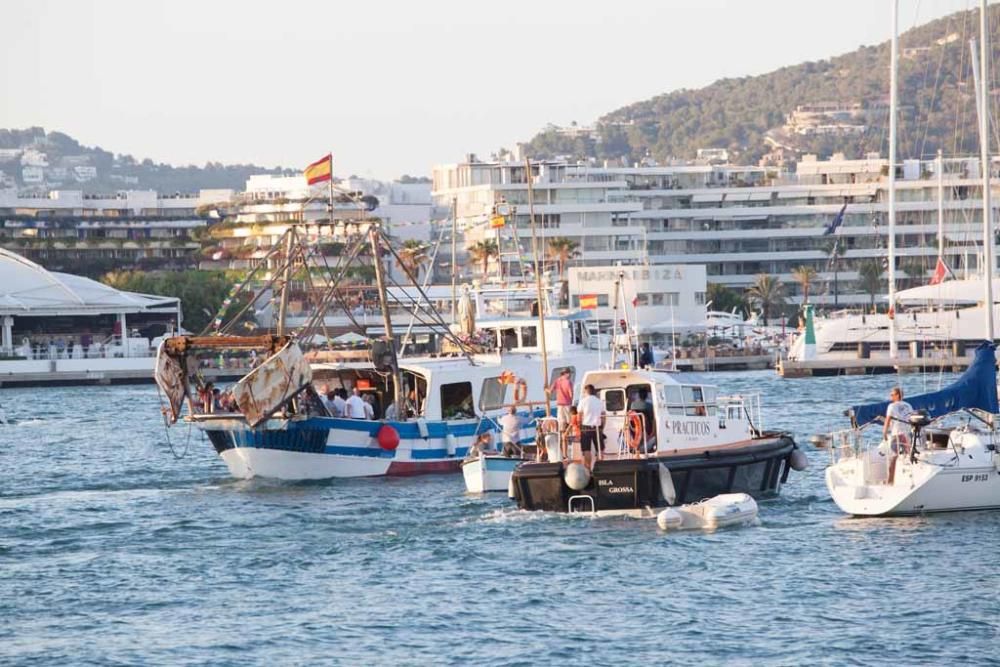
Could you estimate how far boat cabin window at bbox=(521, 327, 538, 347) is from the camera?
48281 millimetres

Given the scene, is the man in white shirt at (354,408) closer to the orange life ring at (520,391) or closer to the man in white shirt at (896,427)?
the orange life ring at (520,391)

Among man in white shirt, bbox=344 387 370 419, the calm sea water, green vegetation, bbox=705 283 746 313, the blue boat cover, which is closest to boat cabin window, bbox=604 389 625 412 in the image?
the calm sea water

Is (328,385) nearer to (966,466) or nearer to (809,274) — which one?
(966,466)

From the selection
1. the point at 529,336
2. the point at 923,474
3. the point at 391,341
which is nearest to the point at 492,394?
the point at 391,341

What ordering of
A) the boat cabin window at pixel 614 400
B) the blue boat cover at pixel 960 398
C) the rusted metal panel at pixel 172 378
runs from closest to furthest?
the blue boat cover at pixel 960 398 → the boat cabin window at pixel 614 400 → the rusted metal panel at pixel 172 378

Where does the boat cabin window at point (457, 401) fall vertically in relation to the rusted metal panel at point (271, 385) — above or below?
below

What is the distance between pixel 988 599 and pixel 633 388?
9982mm

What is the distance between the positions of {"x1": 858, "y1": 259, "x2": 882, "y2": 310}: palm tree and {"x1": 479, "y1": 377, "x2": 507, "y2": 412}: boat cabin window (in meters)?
111

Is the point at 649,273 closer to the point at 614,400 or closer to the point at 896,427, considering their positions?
the point at 614,400

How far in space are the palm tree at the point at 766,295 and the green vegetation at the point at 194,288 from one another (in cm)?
4196

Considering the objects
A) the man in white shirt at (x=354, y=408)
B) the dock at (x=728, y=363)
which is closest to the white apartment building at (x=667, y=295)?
the dock at (x=728, y=363)

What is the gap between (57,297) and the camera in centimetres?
13750

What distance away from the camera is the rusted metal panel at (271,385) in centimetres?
3900

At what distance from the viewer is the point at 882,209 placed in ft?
559
